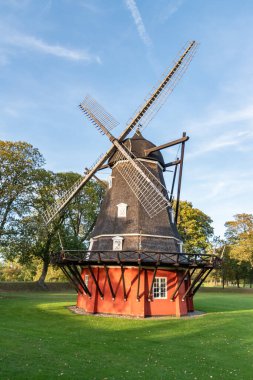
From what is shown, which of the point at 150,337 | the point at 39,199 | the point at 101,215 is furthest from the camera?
the point at 39,199

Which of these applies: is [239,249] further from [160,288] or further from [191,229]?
[160,288]

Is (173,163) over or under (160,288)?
over

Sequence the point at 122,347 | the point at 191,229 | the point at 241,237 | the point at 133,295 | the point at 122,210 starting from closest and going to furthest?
1. the point at 122,347
2. the point at 133,295
3. the point at 122,210
4. the point at 191,229
5. the point at 241,237

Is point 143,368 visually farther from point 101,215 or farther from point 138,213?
point 101,215

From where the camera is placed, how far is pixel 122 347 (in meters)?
12.1

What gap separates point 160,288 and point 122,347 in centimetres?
818

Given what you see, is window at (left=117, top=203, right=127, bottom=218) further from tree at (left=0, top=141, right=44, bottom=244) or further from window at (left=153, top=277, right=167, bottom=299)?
tree at (left=0, top=141, right=44, bottom=244)

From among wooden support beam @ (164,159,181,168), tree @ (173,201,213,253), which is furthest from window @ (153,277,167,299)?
tree @ (173,201,213,253)

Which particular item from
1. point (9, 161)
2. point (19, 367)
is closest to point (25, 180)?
point (9, 161)

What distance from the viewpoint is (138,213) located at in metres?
21.2

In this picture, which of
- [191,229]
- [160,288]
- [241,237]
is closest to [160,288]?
[160,288]

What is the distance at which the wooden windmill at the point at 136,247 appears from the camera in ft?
63.4

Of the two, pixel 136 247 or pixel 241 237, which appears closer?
pixel 136 247

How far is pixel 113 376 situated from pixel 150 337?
5.69 m
